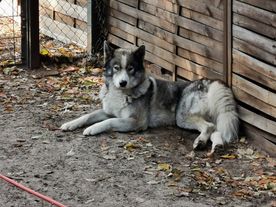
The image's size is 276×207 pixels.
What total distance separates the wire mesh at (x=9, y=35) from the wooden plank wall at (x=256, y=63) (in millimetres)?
3705

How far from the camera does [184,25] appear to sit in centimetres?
784

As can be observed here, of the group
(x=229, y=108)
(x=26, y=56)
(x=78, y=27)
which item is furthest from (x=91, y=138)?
(x=78, y=27)

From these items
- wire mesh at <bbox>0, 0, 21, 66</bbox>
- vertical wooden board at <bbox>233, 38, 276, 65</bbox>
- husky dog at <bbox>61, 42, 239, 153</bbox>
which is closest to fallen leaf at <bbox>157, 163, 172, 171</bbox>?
husky dog at <bbox>61, 42, 239, 153</bbox>

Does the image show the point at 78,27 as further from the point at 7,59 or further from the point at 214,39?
the point at 214,39

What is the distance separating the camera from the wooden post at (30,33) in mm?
9062

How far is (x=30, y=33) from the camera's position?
9133mm

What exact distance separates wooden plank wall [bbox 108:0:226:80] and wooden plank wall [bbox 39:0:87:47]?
0.65m

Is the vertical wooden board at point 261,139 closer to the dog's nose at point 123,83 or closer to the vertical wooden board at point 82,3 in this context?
the dog's nose at point 123,83

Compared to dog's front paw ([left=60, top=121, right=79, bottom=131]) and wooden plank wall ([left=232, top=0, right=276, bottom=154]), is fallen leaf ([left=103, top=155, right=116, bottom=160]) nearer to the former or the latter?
dog's front paw ([left=60, top=121, right=79, bottom=131])

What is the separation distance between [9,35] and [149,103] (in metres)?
4.02

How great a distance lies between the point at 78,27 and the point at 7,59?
4.07 feet

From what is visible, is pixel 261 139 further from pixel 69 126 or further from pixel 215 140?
pixel 69 126

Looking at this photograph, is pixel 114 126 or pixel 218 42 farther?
pixel 218 42

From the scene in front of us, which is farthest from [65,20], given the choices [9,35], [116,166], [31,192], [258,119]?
[31,192]
